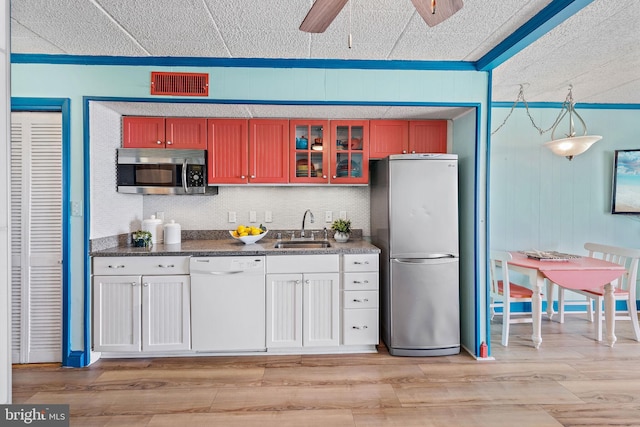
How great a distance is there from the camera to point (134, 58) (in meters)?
2.91

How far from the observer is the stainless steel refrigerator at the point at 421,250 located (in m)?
3.04

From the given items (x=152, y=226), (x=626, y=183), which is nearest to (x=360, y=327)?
(x=152, y=226)

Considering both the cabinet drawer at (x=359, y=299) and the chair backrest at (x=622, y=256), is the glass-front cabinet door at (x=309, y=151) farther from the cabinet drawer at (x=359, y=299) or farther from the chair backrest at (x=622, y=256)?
the chair backrest at (x=622, y=256)

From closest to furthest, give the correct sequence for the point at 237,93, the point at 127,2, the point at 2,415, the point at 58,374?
1. the point at 2,415
2. the point at 127,2
3. the point at 58,374
4. the point at 237,93

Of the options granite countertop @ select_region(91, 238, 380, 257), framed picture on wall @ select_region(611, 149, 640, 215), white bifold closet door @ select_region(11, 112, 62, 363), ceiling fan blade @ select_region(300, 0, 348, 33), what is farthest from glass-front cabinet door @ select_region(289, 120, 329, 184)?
framed picture on wall @ select_region(611, 149, 640, 215)

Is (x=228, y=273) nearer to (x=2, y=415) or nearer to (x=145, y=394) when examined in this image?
(x=145, y=394)

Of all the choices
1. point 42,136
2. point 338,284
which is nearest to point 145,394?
point 338,284

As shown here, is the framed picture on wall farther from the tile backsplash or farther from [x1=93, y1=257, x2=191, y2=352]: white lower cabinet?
[x1=93, y1=257, x2=191, y2=352]: white lower cabinet

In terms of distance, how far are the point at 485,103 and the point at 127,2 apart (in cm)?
278

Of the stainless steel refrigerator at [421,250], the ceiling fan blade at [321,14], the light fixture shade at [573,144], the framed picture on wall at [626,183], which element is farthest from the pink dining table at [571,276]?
the ceiling fan blade at [321,14]

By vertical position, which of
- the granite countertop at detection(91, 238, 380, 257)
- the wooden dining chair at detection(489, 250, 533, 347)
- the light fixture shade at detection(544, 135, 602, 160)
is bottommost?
the wooden dining chair at detection(489, 250, 533, 347)

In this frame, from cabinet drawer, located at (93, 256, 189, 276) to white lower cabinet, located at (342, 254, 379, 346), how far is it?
152 centimetres

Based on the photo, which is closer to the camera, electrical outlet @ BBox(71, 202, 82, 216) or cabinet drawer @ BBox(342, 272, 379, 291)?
electrical outlet @ BBox(71, 202, 82, 216)

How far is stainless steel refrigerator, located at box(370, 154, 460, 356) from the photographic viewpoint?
304 centimetres
